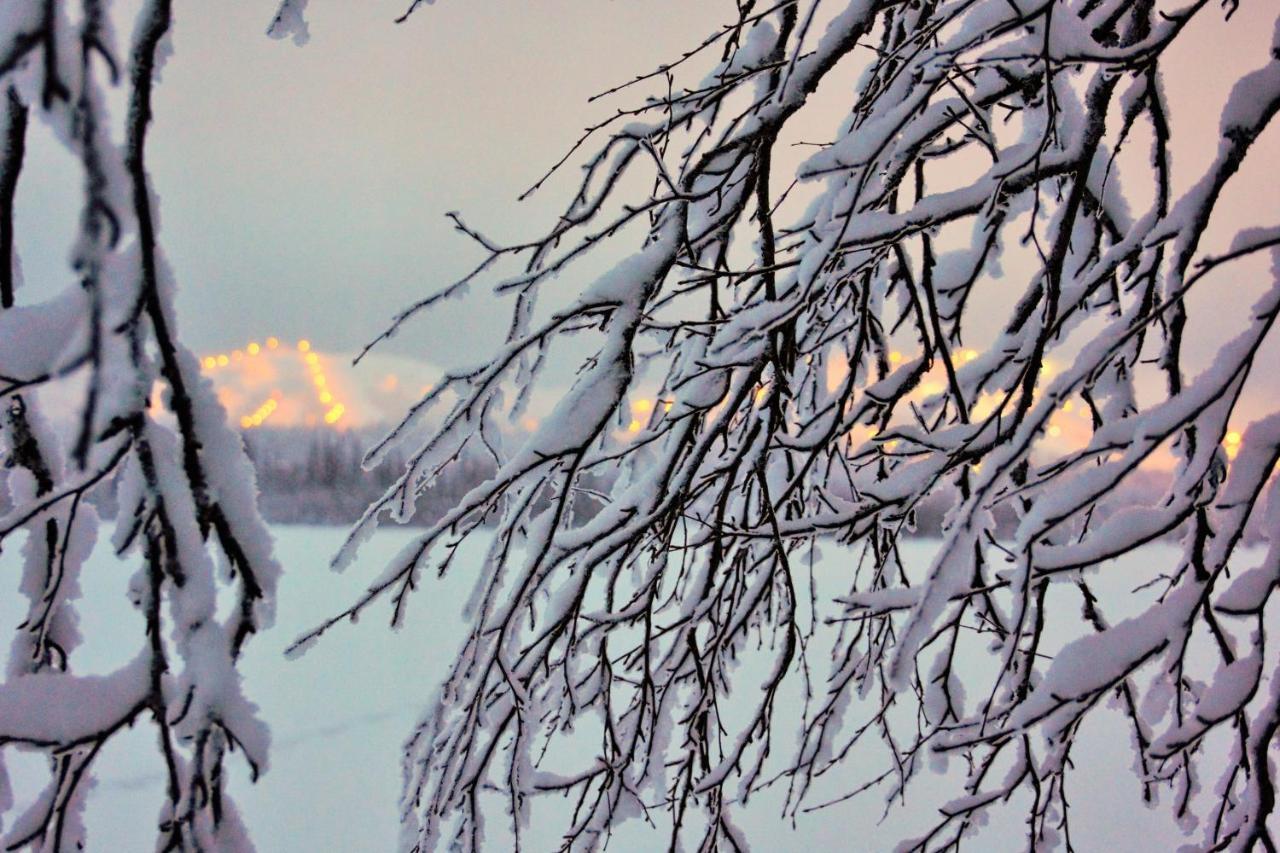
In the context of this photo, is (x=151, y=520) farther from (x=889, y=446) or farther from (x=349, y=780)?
(x=349, y=780)

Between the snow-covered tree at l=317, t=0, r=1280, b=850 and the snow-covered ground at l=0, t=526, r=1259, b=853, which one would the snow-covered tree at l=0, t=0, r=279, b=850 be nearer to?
the snow-covered tree at l=317, t=0, r=1280, b=850

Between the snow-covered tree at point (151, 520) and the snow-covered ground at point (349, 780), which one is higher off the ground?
the snow-covered ground at point (349, 780)

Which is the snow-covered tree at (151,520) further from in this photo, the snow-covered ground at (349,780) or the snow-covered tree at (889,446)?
the snow-covered ground at (349,780)

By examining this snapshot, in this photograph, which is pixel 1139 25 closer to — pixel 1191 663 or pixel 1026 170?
pixel 1026 170

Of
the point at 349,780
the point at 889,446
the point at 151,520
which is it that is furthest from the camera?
the point at 349,780

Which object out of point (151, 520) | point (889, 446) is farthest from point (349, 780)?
point (151, 520)

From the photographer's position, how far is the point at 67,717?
73 centimetres

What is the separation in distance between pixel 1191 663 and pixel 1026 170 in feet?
→ 27.4

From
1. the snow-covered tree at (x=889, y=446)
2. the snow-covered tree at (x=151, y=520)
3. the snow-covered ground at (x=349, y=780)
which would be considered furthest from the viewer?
the snow-covered ground at (x=349, y=780)

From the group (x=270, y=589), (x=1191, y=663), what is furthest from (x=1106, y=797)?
(x=270, y=589)

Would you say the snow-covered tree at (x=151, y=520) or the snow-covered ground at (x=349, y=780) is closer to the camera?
the snow-covered tree at (x=151, y=520)

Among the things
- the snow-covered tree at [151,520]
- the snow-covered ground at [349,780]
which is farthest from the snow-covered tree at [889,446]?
the snow-covered ground at [349,780]

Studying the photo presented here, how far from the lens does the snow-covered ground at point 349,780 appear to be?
5.43 meters

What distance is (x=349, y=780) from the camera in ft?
20.0
